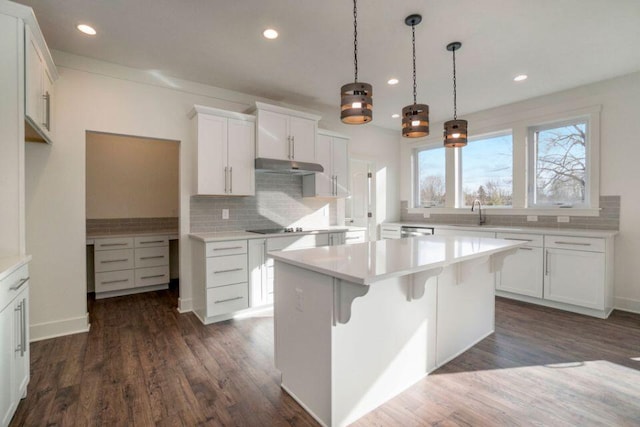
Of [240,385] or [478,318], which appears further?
[478,318]

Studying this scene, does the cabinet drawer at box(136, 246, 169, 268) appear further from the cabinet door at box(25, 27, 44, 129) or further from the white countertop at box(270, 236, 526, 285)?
the white countertop at box(270, 236, 526, 285)

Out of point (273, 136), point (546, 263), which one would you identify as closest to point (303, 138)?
point (273, 136)

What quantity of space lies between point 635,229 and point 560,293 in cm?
109

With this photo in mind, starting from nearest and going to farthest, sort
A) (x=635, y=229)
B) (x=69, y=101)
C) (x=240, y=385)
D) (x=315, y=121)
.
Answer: (x=240, y=385), (x=69, y=101), (x=635, y=229), (x=315, y=121)

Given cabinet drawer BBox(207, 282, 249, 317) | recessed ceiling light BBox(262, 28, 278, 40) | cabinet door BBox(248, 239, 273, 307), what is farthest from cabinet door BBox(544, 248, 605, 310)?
A: recessed ceiling light BBox(262, 28, 278, 40)

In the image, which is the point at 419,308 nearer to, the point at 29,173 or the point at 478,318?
the point at 478,318

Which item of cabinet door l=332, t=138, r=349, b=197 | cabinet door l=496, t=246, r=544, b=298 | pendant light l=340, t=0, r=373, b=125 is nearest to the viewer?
pendant light l=340, t=0, r=373, b=125

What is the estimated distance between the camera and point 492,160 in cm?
483

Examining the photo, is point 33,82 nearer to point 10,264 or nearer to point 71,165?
point 71,165

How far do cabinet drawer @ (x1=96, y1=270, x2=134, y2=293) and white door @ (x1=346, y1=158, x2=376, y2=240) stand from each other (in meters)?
3.55

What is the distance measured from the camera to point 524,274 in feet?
12.7

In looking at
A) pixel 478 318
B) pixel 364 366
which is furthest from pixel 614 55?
pixel 364 366

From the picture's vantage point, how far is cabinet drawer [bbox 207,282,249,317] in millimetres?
3246

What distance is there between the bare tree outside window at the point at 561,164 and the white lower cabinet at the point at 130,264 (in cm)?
546
